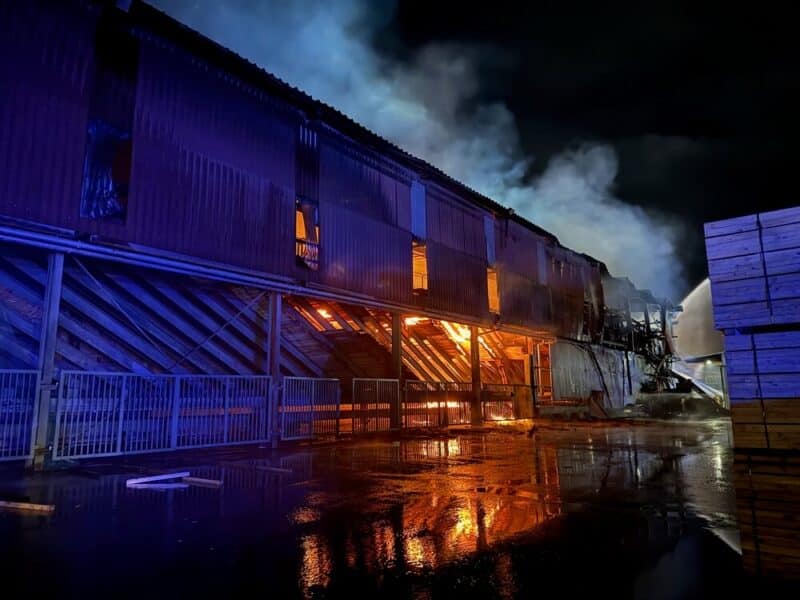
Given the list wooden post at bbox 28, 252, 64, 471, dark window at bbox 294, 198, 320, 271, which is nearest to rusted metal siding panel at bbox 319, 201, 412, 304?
dark window at bbox 294, 198, 320, 271

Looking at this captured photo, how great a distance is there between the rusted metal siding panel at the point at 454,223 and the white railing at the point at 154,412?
10.0 m

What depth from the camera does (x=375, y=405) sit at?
15656 mm

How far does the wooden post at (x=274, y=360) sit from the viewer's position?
12.5 m

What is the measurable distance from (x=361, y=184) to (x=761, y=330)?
11.9 metres

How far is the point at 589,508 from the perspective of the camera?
541 cm

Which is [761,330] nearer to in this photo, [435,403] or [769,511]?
[769,511]

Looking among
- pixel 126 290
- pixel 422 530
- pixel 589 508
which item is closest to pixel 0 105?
pixel 126 290

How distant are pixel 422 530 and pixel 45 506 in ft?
13.1

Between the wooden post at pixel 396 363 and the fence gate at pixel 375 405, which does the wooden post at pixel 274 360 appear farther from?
the wooden post at pixel 396 363

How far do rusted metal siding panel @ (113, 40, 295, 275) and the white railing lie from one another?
3084 millimetres

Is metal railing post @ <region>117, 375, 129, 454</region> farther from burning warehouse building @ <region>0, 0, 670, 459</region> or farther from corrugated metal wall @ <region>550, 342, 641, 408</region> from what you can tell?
corrugated metal wall @ <region>550, 342, 641, 408</region>

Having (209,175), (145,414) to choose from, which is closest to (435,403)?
(145,414)

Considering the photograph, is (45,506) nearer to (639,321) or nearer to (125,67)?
(125,67)

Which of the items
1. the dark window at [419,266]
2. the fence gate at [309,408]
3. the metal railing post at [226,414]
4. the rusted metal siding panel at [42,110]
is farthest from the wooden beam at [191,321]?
the dark window at [419,266]
